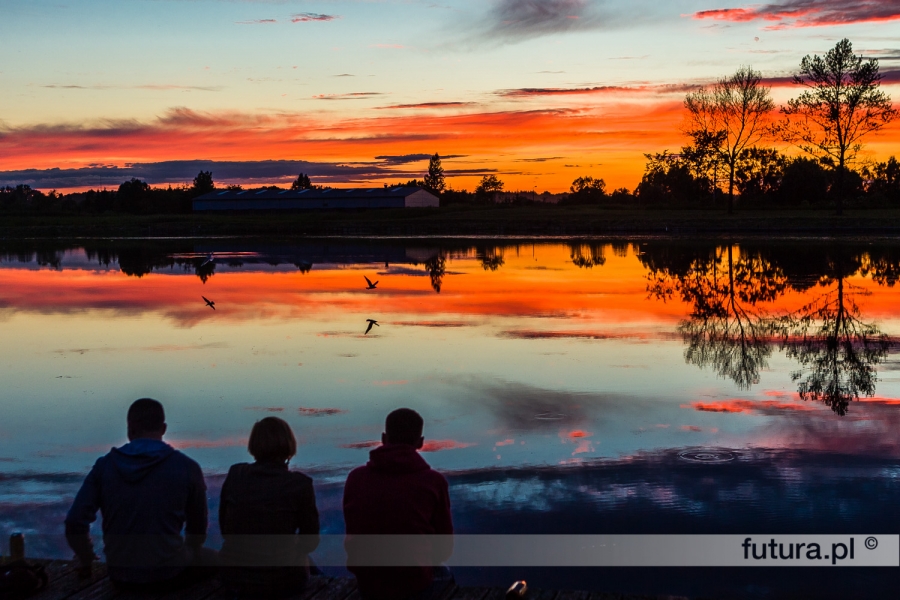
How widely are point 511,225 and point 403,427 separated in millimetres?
81509

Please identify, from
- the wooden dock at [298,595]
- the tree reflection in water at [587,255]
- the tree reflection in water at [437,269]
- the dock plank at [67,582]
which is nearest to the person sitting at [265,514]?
the wooden dock at [298,595]

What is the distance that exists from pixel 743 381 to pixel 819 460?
15.2ft

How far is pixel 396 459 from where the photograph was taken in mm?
5496

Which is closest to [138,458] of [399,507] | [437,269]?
[399,507]

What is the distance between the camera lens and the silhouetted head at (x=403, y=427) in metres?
5.52

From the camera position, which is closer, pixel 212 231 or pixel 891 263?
pixel 891 263

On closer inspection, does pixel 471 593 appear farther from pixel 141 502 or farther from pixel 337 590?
pixel 141 502

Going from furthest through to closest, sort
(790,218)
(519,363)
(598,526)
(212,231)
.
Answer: (212,231), (790,218), (519,363), (598,526)

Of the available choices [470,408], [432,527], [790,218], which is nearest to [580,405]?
[470,408]

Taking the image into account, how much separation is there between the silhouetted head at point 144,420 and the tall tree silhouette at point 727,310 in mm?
10341

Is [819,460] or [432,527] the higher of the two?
[432,527]

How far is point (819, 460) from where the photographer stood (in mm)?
9789

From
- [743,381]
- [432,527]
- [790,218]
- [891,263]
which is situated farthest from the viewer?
[790,218]

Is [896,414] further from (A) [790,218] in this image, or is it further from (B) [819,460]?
(A) [790,218]
